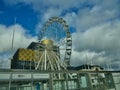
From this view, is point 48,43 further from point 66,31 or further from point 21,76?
point 21,76


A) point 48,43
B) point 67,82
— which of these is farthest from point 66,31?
point 67,82

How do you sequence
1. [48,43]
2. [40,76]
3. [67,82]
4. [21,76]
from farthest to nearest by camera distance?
[48,43] → [67,82] → [40,76] → [21,76]

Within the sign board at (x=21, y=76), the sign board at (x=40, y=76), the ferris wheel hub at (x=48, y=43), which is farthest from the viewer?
the ferris wheel hub at (x=48, y=43)

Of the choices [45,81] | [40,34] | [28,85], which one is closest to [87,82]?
[45,81]

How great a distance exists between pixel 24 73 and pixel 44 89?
197 inches

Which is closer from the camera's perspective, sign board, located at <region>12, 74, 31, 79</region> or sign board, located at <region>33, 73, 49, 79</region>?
sign board, located at <region>12, 74, 31, 79</region>

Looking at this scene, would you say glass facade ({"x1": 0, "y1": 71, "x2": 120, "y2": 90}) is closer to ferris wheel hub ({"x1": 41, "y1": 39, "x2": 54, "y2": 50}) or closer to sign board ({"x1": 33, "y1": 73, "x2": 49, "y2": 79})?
sign board ({"x1": 33, "y1": 73, "x2": 49, "y2": 79})

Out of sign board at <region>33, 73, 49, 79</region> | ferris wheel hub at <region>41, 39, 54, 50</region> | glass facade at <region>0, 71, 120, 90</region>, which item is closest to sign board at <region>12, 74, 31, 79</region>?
glass facade at <region>0, 71, 120, 90</region>

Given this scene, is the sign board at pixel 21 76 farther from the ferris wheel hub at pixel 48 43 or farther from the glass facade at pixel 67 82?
the ferris wheel hub at pixel 48 43

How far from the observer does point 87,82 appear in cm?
2261

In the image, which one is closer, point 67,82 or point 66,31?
point 67,82

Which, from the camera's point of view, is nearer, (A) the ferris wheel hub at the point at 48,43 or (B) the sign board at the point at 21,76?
(B) the sign board at the point at 21,76

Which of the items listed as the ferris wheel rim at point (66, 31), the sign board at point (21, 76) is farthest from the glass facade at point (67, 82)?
→ the ferris wheel rim at point (66, 31)

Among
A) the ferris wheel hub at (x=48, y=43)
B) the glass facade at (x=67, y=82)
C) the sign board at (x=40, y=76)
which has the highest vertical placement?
the ferris wheel hub at (x=48, y=43)
